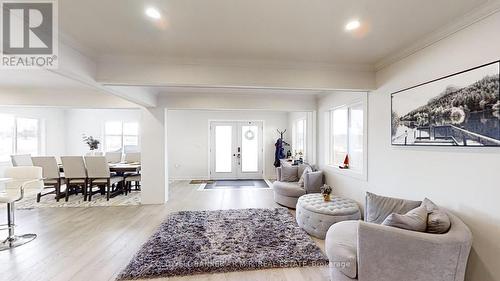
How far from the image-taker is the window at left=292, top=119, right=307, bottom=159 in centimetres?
654

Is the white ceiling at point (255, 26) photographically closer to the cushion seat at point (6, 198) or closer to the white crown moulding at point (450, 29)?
the white crown moulding at point (450, 29)

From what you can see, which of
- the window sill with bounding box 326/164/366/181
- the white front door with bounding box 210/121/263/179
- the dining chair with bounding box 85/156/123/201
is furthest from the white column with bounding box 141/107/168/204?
the window sill with bounding box 326/164/366/181

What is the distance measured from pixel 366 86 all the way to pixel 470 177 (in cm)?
179

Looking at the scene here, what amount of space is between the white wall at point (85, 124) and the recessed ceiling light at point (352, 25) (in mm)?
7623

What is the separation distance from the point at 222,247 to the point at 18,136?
7.63m

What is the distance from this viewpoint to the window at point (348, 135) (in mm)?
3889

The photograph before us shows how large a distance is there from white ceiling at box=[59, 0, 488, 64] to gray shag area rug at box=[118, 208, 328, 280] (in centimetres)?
247

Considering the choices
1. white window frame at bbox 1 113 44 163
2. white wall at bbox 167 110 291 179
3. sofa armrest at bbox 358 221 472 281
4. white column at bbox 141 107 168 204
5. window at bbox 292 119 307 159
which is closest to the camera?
sofa armrest at bbox 358 221 472 281

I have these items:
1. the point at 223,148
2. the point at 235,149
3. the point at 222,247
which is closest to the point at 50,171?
the point at 223,148

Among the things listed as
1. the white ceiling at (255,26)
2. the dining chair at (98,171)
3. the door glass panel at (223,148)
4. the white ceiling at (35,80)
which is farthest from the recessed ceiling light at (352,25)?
the door glass panel at (223,148)

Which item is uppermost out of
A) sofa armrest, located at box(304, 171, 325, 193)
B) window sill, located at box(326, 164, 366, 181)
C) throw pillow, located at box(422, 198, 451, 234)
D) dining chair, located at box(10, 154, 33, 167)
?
dining chair, located at box(10, 154, 33, 167)

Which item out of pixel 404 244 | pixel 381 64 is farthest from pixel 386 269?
pixel 381 64

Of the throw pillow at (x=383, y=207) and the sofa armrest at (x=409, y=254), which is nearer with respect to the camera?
the sofa armrest at (x=409, y=254)

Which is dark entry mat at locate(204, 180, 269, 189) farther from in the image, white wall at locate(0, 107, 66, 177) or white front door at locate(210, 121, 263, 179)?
white wall at locate(0, 107, 66, 177)
